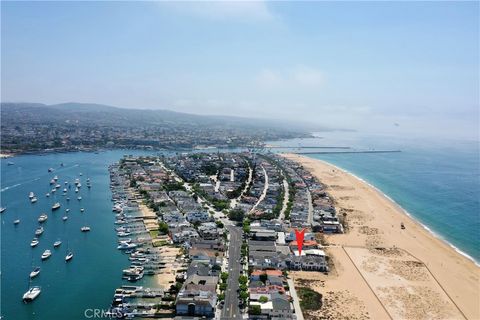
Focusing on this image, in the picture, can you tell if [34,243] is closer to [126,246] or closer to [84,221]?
[84,221]

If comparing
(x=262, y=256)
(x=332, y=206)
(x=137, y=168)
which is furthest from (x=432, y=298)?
(x=137, y=168)

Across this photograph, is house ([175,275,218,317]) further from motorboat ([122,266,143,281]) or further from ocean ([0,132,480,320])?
motorboat ([122,266,143,281])

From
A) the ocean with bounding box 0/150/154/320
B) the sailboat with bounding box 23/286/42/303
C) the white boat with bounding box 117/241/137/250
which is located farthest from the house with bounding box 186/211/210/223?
the sailboat with bounding box 23/286/42/303

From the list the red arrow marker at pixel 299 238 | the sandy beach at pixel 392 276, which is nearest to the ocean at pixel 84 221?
the sandy beach at pixel 392 276

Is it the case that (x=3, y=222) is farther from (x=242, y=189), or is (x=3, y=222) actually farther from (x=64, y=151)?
(x=64, y=151)

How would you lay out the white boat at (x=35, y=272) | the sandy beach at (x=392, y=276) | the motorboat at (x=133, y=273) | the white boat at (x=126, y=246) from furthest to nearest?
1. the white boat at (x=126, y=246)
2. the white boat at (x=35, y=272)
3. the motorboat at (x=133, y=273)
4. the sandy beach at (x=392, y=276)

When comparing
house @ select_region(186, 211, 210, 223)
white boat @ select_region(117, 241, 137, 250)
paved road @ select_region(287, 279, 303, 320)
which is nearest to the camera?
paved road @ select_region(287, 279, 303, 320)

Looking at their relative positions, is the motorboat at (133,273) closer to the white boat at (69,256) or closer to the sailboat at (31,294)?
the sailboat at (31,294)
